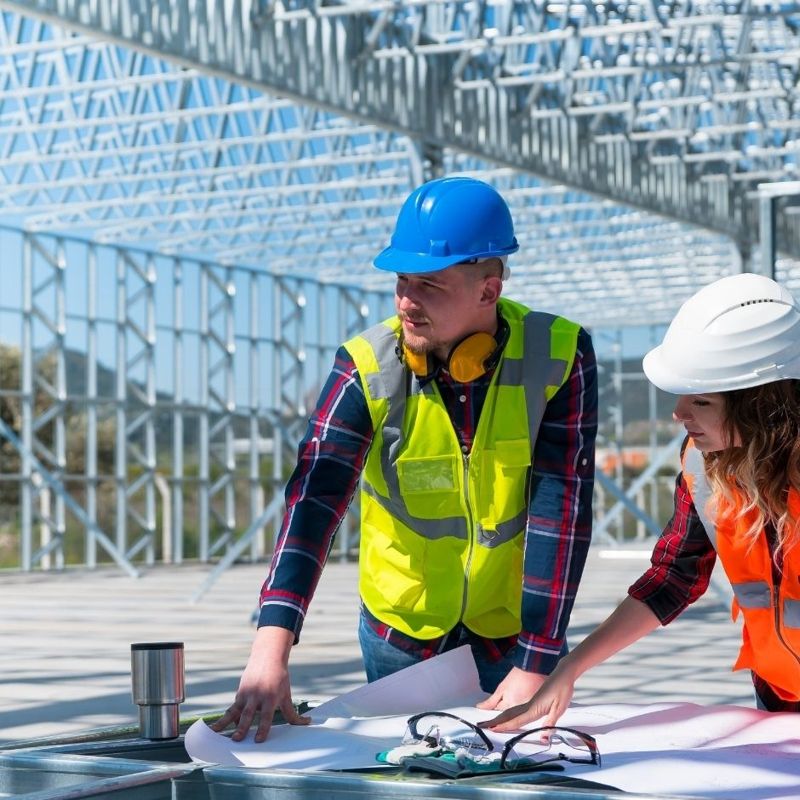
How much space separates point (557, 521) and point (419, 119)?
565 inches

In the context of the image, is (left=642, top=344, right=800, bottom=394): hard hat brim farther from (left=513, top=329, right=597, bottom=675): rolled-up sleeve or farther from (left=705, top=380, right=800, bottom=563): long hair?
(left=513, top=329, right=597, bottom=675): rolled-up sleeve

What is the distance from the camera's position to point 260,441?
32188mm

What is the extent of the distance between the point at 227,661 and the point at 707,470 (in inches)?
379

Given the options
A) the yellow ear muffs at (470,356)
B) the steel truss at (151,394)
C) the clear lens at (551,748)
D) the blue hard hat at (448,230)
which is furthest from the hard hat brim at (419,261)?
the steel truss at (151,394)

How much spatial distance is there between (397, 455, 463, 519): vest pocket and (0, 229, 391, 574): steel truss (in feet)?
70.8

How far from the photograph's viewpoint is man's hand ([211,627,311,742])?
2.67 m

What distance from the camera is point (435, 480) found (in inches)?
127

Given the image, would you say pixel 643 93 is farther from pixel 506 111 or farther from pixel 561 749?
pixel 561 749

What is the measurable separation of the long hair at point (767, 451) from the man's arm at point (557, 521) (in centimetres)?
52

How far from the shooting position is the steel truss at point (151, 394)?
27.0 m

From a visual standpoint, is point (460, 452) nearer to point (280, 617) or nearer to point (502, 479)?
point (502, 479)

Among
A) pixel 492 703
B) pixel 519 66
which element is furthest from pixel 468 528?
pixel 519 66

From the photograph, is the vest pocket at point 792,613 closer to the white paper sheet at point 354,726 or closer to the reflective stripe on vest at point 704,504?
the reflective stripe on vest at point 704,504

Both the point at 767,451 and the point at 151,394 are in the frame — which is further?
the point at 151,394
